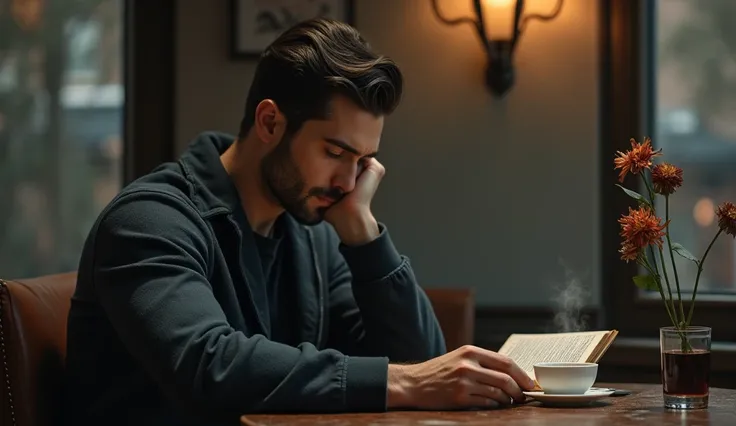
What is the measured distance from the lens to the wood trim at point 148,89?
3.33 meters

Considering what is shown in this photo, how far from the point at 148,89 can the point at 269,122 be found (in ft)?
4.30

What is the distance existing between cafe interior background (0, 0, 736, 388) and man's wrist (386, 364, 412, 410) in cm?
149

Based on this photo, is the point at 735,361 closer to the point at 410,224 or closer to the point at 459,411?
the point at 410,224

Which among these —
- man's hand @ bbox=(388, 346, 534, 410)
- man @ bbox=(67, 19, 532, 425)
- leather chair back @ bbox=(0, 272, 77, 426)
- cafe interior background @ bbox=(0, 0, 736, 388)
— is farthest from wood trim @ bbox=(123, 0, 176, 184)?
man's hand @ bbox=(388, 346, 534, 410)

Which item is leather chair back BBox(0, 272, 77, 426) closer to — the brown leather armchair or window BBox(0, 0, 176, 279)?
the brown leather armchair

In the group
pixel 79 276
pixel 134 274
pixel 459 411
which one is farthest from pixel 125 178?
pixel 459 411

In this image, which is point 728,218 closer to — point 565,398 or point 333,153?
point 565,398

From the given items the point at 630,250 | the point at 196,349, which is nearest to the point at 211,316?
the point at 196,349

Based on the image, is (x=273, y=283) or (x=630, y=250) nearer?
(x=630, y=250)

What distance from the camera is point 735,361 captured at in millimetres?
2898

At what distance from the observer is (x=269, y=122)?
2133 mm

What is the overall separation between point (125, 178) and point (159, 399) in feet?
5.09

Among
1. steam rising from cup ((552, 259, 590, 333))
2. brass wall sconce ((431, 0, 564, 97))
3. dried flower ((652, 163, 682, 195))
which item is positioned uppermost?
brass wall sconce ((431, 0, 564, 97))

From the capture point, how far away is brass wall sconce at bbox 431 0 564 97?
3051mm
